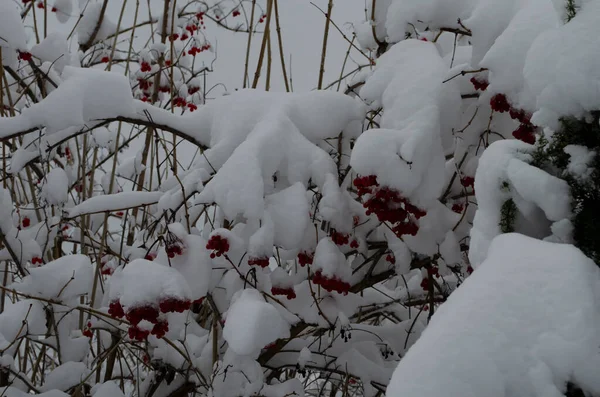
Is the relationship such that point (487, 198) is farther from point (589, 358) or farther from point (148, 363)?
point (148, 363)

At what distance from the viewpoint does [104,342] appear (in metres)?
2.54

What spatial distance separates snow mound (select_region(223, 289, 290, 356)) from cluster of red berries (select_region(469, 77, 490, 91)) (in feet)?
2.66

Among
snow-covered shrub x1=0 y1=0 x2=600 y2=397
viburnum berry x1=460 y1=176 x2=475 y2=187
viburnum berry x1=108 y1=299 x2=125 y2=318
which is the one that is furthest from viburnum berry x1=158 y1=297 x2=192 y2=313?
viburnum berry x1=460 y1=176 x2=475 y2=187

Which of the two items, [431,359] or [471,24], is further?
[471,24]

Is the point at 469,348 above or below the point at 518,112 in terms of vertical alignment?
below

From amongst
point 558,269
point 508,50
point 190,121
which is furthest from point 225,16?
point 558,269

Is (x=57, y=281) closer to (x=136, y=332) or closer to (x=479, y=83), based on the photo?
(x=136, y=332)

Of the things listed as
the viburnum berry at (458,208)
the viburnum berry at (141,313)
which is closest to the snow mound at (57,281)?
the viburnum berry at (141,313)

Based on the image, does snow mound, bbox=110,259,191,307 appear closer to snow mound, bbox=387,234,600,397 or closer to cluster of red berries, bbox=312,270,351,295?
cluster of red berries, bbox=312,270,351,295

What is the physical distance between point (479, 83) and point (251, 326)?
0.88 m

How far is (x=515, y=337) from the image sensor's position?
2.86 ft

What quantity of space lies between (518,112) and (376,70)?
0.46 m

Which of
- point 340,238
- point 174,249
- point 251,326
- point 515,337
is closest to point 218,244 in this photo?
point 174,249

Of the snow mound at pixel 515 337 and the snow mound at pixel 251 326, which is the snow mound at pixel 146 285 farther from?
the snow mound at pixel 515 337
